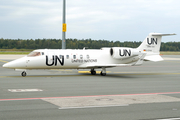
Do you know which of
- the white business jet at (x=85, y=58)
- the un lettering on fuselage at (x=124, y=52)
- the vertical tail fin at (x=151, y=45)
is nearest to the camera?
the white business jet at (x=85, y=58)

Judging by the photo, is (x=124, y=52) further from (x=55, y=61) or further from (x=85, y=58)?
(x=55, y=61)

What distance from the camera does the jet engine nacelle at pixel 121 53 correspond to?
84.7 feet

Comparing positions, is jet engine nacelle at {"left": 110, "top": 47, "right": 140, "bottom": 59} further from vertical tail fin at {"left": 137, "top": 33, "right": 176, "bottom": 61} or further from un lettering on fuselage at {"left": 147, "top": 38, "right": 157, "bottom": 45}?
un lettering on fuselage at {"left": 147, "top": 38, "right": 157, "bottom": 45}

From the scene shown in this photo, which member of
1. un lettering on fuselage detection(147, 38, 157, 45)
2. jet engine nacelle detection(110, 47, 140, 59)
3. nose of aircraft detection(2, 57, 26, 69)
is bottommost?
nose of aircraft detection(2, 57, 26, 69)

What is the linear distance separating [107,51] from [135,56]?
2.84 metres

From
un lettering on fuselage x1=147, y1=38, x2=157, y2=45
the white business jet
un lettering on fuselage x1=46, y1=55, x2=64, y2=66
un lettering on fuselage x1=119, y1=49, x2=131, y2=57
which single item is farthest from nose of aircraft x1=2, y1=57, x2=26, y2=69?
un lettering on fuselage x1=147, y1=38, x2=157, y2=45

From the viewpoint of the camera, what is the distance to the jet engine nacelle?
25.8 metres

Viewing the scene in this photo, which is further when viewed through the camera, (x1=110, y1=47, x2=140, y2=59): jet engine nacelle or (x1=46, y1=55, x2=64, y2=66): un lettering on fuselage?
(x1=110, y1=47, x2=140, y2=59): jet engine nacelle

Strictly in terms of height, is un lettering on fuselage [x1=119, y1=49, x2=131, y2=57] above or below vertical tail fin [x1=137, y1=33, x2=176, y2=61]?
below

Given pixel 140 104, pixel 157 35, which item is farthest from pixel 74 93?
pixel 157 35

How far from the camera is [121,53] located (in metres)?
26.0

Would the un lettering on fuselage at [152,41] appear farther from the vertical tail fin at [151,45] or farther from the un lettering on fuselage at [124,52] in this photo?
the un lettering on fuselage at [124,52]

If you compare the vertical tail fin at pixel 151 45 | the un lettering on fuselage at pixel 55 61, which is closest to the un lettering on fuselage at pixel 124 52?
the vertical tail fin at pixel 151 45

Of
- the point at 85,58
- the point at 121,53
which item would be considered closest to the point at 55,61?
the point at 85,58
